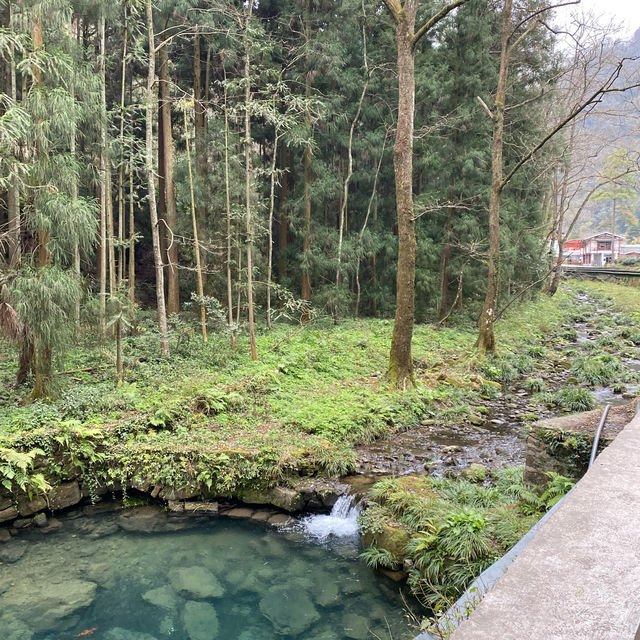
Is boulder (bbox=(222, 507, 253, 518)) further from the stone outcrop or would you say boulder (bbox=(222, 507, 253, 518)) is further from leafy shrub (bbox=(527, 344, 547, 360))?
leafy shrub (bbox=(527, 344, 547, 360))

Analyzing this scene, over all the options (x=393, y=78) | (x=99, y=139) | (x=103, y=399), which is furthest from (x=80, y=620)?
(x=393, y=78)

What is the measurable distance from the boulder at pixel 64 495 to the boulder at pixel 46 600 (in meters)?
1.41

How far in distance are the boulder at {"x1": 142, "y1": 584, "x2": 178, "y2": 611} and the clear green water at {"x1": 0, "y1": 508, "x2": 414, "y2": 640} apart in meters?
0.01

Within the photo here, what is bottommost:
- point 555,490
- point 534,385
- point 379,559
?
point 379,559

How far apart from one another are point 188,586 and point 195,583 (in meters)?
0.08

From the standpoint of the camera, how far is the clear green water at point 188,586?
448 centimetres

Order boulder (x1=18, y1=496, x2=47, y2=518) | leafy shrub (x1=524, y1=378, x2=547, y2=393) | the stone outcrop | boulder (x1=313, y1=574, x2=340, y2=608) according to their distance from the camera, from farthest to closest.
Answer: leafy shrub (x1=524, y1=378, x2=547, y2=393) < boulder (x1=18, y1=496, x2=47, y2=518) < boulder (x1=313, y1=574, x2=340, y2=608) < the stone outcrop

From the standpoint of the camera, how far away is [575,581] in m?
2.00

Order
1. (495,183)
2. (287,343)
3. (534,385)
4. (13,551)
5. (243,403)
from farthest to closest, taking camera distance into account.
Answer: (287,343), (495,183), (534,385), (243,403), (13,551)

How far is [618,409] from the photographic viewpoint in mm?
5086

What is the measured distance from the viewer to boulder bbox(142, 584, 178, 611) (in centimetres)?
480

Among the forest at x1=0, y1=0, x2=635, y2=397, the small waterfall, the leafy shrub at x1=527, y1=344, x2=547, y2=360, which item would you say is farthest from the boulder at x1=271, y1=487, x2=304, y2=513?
the leafy shrub at x1=527, y1=344, x2=547, y2=360

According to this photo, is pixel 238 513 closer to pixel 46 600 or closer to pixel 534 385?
pixel 46 600

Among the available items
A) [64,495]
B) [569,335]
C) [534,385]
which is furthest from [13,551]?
[569,335]
